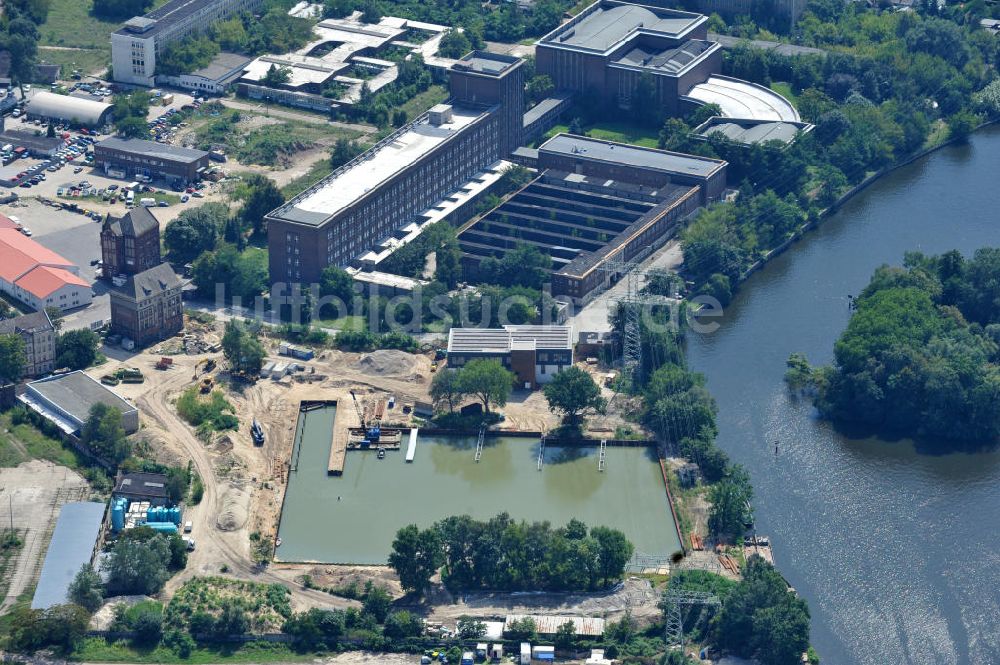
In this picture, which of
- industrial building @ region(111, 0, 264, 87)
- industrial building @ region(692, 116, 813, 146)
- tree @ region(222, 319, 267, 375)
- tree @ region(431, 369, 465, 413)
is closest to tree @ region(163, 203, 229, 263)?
tree @ region(222, 319, 267, 375)

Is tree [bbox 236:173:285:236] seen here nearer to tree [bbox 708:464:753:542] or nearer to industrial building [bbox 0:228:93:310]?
industrial building [bbox 0:228:93:310]

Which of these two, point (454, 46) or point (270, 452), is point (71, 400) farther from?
point (454, 46)

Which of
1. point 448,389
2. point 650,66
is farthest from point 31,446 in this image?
point 650,66

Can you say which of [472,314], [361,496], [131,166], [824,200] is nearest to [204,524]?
[361,496]

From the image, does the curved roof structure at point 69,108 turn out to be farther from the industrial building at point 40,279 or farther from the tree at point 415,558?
the tree at point 415,558

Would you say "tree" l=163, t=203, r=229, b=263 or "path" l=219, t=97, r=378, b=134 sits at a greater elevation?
"tree" l=163, t=203, r=229, b=263
